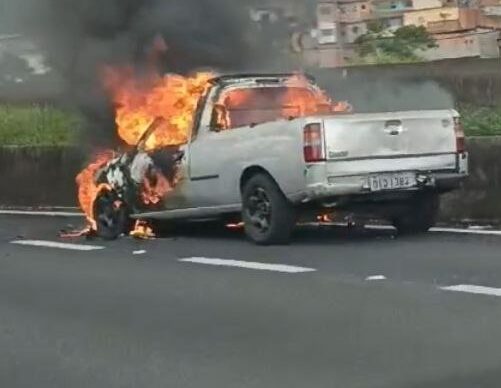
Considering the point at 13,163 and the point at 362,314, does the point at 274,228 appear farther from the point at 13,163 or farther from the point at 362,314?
the point at 13,163

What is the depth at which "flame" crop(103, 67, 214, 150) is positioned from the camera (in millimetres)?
12672

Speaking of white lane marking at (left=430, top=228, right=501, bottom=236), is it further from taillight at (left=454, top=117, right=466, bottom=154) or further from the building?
the building

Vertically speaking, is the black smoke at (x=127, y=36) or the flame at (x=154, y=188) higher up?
the black smoke at (x=127, y=36)

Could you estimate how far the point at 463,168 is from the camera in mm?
11523

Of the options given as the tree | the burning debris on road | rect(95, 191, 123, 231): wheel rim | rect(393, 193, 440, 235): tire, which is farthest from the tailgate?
the tree

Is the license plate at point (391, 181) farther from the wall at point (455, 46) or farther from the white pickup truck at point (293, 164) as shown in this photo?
the wall at point (455, 46)

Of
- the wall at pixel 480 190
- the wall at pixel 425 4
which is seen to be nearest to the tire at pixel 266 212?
the wall at pixel 480 190

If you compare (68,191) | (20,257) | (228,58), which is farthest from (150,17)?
(20,257)

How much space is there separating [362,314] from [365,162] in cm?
352

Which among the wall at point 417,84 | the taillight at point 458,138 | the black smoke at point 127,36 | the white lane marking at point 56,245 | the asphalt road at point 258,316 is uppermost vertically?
the black smoke at point 127,36

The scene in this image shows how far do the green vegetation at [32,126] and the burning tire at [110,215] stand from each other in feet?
20.4

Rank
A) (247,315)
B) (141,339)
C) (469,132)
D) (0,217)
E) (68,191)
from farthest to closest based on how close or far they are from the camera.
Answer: (68,191)
(0,217)
(469,132)
(247,315)
(141,339)

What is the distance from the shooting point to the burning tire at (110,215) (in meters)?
13.0

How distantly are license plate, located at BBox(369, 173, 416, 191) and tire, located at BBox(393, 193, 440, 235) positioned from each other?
2.32 feet
